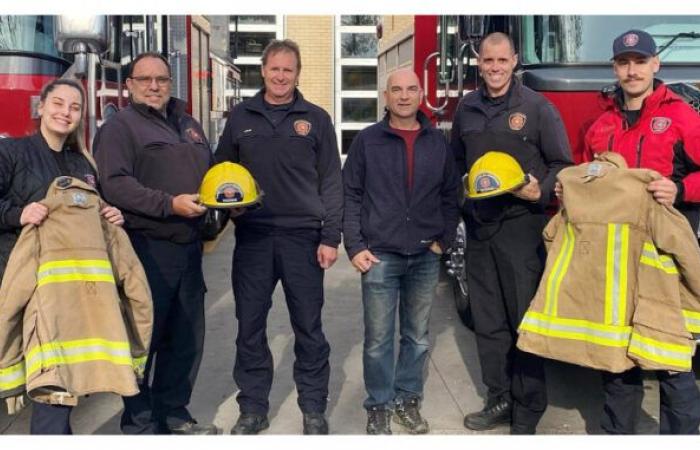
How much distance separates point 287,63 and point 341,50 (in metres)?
16.3

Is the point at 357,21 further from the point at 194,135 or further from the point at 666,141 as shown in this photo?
the point at 666,141

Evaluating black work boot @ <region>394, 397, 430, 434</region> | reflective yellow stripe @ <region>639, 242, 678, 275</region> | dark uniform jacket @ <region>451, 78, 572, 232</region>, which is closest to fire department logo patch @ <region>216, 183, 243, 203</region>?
dark uniform jacket @ <region>451, 78, 572, 232</region>

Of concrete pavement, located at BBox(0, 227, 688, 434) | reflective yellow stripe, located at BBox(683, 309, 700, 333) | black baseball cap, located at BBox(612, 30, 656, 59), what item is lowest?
concrete pavement, located at BBox(0, 227, 688, 434)

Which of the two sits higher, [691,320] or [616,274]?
[616,274]

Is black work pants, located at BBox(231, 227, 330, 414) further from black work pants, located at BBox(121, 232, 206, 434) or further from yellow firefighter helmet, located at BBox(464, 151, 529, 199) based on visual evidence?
yellow firefighter helmet, located at BBox(464, 151, 529, 199)

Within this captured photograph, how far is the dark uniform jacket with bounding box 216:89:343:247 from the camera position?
12.8 ft

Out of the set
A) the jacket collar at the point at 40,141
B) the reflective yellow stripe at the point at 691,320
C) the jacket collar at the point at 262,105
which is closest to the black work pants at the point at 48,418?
the jacket collar at the point at 40,141

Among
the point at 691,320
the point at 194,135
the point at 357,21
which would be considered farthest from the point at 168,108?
the point at 357,21

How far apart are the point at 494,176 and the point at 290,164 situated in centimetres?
93

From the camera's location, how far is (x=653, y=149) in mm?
3523

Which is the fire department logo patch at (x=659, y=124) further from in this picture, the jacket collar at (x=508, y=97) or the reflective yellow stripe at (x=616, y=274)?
the jacket collar at (x=508, y=97)

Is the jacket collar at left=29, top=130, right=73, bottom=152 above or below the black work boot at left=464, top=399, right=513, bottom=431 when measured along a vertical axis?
above

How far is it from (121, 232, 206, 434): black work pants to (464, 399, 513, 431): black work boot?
1.40m

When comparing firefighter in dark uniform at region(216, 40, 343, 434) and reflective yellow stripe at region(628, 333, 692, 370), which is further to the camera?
firefighter in dark uniform at region(216, 40, 343, 434)
